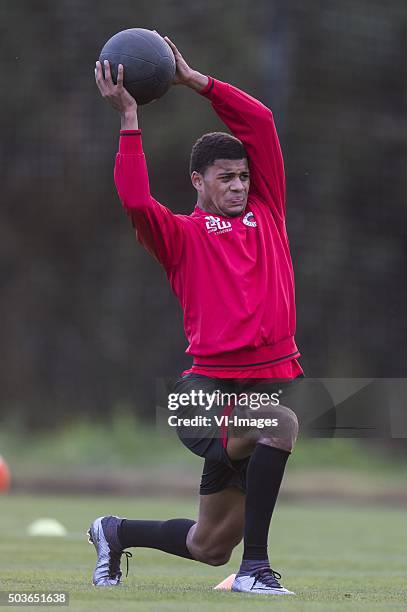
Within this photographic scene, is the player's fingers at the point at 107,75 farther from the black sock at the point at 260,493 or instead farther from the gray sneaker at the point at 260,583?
the gray sneaker at the point at 260,583

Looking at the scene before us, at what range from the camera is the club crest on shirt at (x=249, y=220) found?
19.8ft

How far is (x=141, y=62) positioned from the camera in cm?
596

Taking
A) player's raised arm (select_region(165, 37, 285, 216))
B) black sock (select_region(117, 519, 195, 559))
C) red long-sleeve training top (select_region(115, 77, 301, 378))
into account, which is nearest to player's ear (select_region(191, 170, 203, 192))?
red long-sleeve training top (select_region(115, 77, 301, 378))

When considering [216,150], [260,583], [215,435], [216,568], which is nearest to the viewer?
[260,583]

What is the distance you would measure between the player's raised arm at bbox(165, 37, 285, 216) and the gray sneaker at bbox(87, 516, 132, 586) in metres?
1.62

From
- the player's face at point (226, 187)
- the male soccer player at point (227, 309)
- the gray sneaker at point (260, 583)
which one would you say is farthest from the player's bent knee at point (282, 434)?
the player's face at point (226, 187)

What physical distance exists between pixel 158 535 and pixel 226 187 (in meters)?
1.59

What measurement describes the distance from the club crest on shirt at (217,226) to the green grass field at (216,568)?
5.06 ft

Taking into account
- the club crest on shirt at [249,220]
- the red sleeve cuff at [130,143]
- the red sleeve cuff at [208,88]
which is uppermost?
the red sleeve cuff at [208,88]

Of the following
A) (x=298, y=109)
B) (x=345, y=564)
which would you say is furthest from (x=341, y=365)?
(x=345, y=564)

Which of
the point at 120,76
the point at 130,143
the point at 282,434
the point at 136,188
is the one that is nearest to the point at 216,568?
the point at 282,434

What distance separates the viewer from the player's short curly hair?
613 centimetres

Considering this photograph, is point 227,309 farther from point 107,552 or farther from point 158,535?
point 107,552

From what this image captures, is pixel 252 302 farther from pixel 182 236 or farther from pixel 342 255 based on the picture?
pixel 342 255
